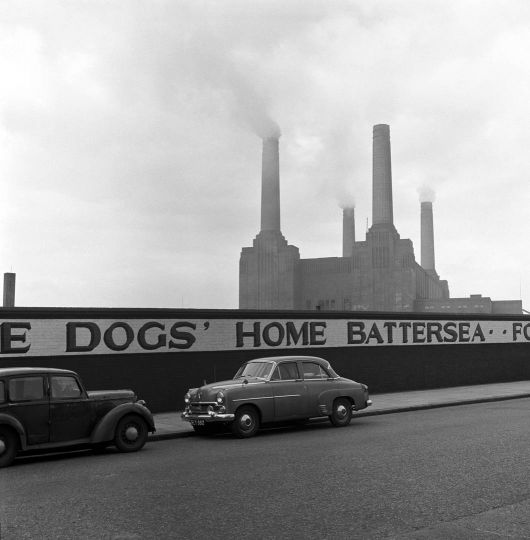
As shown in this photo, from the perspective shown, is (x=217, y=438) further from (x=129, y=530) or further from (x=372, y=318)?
(x=372, y=318)

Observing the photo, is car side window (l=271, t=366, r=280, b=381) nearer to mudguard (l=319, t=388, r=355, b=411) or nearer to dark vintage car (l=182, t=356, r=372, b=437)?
dark vintage car (l=182, t=356, r=372, b=437)

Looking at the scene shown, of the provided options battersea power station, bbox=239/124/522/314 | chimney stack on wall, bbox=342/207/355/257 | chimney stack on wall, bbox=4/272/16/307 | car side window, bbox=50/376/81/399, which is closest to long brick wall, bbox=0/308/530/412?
car side window, bbox=50/376/81/399

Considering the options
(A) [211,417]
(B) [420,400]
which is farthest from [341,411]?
(B) [420,400]

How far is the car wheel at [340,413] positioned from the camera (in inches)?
601

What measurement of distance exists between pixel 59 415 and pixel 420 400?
41.9 feet

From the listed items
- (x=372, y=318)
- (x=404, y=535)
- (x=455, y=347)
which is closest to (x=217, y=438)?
(x=404, y=535)

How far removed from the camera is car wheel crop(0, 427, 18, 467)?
10.6 m

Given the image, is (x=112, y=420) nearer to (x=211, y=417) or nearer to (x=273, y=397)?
(x=211, y=417)

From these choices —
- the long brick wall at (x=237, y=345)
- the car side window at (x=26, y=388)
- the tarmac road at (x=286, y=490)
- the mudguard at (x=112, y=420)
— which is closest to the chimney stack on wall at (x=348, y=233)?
the long brick wall at (x=237, y=345)

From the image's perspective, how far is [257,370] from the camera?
14883 millimetres

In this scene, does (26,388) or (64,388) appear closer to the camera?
(26,388)

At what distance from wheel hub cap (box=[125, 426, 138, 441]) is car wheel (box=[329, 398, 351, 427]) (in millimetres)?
4927

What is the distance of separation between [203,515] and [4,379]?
557 centimetres

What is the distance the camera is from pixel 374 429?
14344 millimetres
